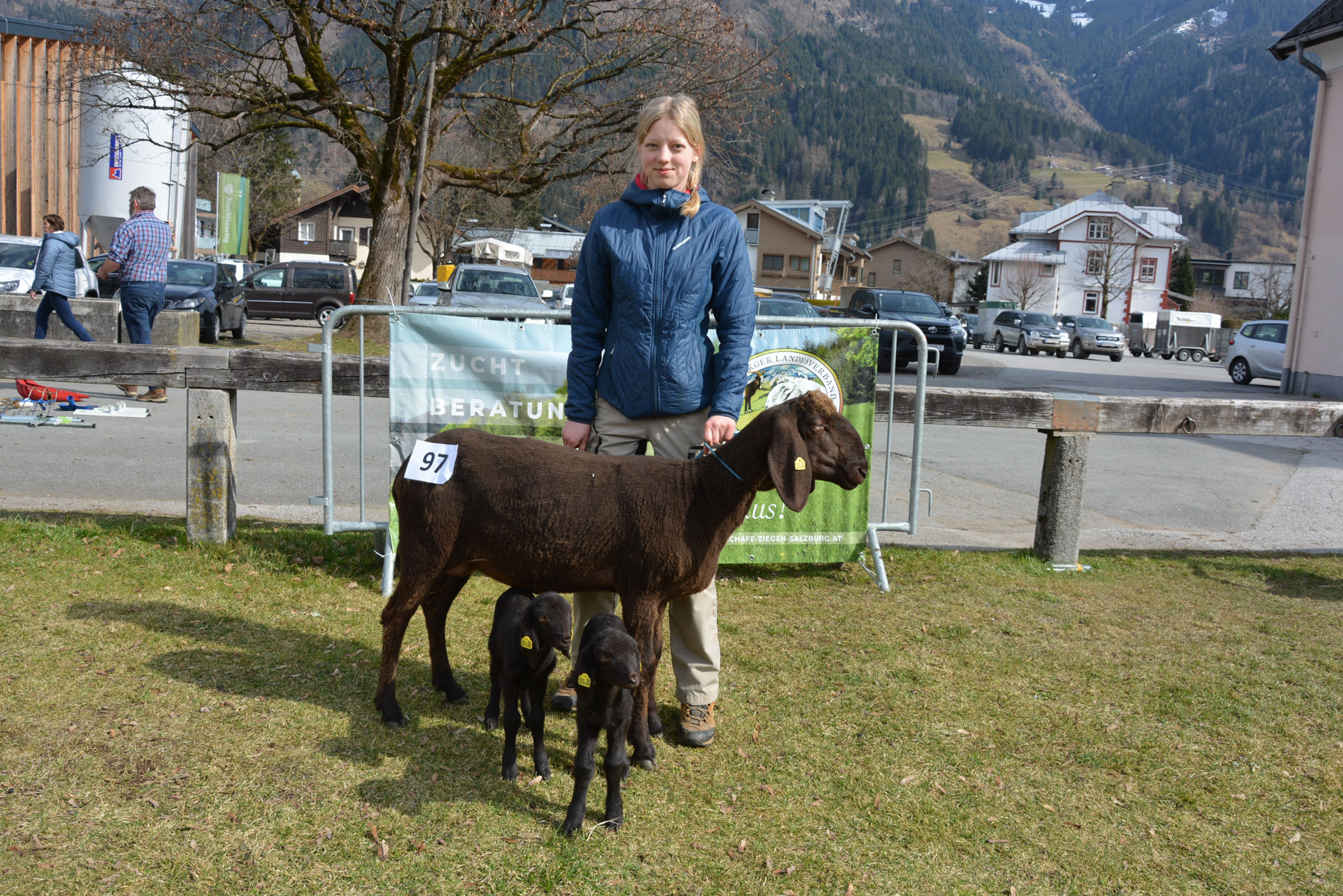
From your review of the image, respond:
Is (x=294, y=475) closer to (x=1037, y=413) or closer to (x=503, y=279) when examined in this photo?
(x=1037, y=413)

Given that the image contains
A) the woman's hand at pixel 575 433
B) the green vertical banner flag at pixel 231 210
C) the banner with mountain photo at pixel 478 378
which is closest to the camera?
the woman's hand at pixel 575 433

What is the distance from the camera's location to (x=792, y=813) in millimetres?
3521

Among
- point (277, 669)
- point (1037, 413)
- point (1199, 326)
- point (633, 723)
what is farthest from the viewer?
point (1199, 326)

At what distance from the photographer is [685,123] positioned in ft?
12.0

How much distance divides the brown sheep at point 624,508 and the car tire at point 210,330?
19.8m

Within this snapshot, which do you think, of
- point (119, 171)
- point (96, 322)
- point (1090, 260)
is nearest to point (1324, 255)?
point (96, 322)

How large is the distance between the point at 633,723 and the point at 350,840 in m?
1.08

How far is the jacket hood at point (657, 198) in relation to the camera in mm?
3711

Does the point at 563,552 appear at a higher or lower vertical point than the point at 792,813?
higher

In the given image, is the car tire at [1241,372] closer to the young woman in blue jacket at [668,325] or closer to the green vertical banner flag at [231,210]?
the young woman in blue jacket at [668,325]

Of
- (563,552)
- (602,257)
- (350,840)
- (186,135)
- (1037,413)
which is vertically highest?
(186,135)

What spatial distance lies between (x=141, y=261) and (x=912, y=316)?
61.1ft

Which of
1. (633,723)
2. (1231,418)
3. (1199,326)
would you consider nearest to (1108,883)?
(633,723)

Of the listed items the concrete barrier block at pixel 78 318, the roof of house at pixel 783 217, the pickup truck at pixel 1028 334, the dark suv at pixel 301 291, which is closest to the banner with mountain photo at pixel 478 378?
the concrete barrier block at pixel 78 318
